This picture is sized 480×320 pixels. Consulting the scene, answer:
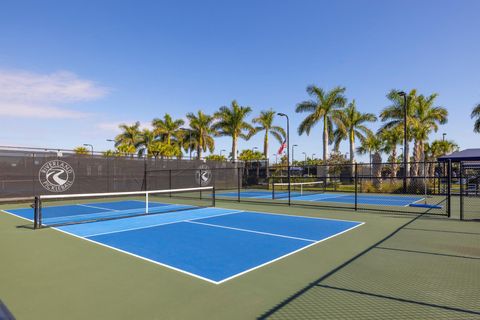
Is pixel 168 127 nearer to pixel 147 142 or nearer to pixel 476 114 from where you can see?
pixel 147 142

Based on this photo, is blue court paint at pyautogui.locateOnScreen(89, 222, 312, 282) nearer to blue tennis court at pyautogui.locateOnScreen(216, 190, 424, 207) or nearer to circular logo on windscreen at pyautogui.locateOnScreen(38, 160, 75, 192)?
blue tennis court at pyautogui.locateOnScreen(216, 190, 424, 207)

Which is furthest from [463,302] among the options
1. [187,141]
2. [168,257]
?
[187,141]

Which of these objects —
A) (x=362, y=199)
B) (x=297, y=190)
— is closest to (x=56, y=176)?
(x=297, y=190)

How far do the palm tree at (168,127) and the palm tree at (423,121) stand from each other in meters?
34.3

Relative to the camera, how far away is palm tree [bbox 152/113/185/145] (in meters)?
51.4

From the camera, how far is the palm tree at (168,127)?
51.4 m

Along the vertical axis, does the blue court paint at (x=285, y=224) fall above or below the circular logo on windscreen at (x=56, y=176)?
below

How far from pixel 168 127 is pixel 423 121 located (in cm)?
3708

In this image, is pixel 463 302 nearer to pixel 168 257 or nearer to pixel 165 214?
pixel 168 257

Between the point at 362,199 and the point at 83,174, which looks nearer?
the point at 362,199

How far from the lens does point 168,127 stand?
5184 centimetres

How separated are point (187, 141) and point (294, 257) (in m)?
48.4

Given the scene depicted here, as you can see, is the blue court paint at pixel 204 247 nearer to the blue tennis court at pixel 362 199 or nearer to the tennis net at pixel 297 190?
the tennis net at pixel 297 190

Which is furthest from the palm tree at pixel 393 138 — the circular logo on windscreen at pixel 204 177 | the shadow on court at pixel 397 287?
the shadow on court at pixel 397 287
